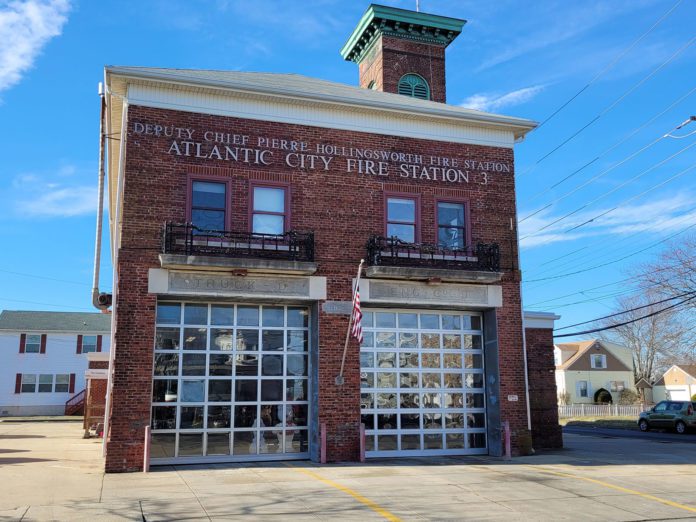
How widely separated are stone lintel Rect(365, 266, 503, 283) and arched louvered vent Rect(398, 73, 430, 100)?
14.0m

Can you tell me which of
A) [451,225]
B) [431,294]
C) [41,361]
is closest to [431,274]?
[431,294]

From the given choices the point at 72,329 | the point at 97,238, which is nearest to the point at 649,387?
the point at 72,329

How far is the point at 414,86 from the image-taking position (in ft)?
97.6

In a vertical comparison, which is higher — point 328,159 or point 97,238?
point 328,159

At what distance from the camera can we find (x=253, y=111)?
17.2 meters

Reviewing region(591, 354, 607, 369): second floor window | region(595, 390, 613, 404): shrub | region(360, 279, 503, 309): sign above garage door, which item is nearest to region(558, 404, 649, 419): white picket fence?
region(595, 390, 613, 404): shrub

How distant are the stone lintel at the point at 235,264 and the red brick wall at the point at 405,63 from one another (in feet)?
49.9

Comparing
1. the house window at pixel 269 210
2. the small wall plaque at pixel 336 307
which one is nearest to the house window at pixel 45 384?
the house window at pixel 269 210

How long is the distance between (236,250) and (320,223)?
2.26m

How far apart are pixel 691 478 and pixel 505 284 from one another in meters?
6.49

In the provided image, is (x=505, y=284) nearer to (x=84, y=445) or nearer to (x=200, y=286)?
(x=200, y=286)

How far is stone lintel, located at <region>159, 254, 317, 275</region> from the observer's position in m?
15.3

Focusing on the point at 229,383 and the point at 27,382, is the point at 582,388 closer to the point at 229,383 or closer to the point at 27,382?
the point at 27,382

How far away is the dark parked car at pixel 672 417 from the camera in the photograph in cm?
3378
